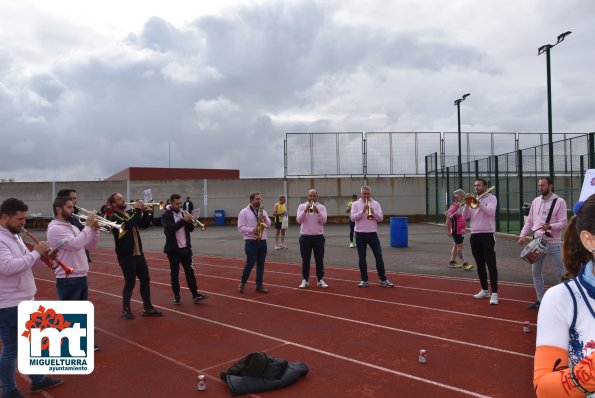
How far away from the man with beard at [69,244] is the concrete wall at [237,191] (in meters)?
23.6

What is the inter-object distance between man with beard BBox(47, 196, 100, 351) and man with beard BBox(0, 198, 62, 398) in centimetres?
89

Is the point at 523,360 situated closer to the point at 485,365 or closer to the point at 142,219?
the point at 485,365

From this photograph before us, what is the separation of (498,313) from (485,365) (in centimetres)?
213

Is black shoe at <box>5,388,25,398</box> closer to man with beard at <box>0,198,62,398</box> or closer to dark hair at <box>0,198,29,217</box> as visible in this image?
man with beard at <box>0,198,62,398</box>

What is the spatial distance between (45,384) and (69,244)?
1.40m

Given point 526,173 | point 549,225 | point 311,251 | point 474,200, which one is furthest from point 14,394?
point 526,173

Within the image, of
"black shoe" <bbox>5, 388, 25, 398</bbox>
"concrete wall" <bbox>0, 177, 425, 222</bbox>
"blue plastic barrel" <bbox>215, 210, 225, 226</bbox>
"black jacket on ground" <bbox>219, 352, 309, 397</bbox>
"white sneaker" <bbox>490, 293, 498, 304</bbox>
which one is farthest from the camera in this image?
"concrete wall" <bbox>0, 177, 425, 222</bbox>

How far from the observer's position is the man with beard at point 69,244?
4789mm

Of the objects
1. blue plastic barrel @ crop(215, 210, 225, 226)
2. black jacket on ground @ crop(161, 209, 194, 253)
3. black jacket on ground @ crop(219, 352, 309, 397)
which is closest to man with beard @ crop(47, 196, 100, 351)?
black jacket on ground @ crop(219, 352, 309, 397)

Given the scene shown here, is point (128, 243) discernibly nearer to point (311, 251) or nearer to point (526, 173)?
point (311, 251)

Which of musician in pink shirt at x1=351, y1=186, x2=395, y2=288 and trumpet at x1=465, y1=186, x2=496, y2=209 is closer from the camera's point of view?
trumpet at x1=465, y1=186, x2=496, y2=209

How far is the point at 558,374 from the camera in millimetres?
1485

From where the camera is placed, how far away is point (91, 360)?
14.3ft

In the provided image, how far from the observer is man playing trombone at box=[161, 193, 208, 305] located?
732 cm
